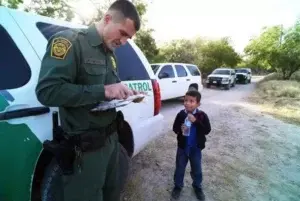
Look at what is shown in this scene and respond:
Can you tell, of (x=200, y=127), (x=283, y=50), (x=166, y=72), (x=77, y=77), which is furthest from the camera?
(x=283, y=50)

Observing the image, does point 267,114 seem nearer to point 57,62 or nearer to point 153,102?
point 153,102

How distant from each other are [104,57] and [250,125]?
22.8 ft

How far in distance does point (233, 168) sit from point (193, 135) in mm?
1678

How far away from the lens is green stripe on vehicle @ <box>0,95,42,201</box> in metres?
1.78

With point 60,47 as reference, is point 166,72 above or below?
below

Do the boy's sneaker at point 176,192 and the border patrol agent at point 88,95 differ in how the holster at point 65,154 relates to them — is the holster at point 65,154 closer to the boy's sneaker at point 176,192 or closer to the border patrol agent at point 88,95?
the border patrol agent at point 88,95

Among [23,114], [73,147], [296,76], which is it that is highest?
[23,114]

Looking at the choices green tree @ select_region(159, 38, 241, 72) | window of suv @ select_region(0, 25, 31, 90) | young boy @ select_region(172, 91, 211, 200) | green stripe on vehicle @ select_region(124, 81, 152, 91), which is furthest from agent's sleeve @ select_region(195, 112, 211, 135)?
green tree @ select_region(159, 38, 241, 72)

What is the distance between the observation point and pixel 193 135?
10.4ft

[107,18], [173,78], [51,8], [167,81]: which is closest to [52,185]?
[107,18]

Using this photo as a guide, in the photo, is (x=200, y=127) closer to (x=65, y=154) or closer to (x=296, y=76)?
(x=65, y=154)

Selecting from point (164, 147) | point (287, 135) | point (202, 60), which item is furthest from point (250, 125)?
point (202, 60)

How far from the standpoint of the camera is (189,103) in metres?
3.13

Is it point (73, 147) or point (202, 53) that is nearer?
point (73, 147)
